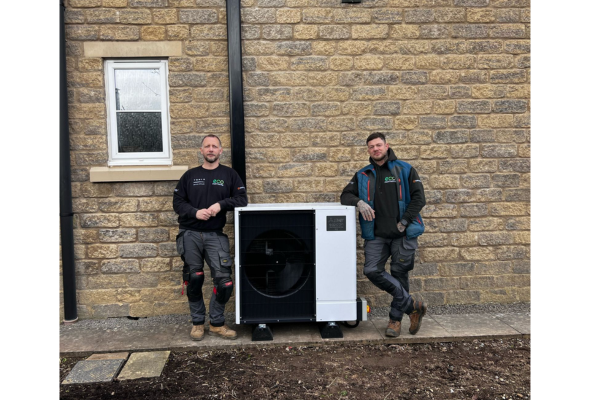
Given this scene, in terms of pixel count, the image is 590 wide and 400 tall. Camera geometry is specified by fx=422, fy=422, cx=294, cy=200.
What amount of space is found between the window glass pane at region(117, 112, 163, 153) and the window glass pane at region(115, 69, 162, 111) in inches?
3.7

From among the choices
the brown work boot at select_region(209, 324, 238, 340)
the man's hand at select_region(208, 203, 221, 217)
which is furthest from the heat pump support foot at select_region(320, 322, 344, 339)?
the man's hand at select_region(208, 203, 221, 217)

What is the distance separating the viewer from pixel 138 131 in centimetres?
510

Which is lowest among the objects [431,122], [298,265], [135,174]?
[298,265]

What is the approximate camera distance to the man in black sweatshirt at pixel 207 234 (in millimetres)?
4293

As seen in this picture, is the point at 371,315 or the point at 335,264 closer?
the point at 335,264

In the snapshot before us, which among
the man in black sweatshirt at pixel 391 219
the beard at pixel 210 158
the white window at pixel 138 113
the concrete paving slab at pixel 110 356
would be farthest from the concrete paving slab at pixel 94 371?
the man in black sweatshirt at pixel 391 219

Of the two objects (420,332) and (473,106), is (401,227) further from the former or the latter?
(473,106)

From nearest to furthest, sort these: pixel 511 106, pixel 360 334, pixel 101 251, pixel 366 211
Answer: pixel 366 211, pixel 360 334, pixel 101 251, pixel 511 106

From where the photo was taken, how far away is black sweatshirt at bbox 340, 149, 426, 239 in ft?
13.7

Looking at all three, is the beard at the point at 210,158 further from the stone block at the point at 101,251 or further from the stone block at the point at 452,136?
the stone block at the point at 452,136

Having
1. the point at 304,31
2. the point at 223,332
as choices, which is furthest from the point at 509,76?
the point at 223,332

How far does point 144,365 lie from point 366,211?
2540 millimetres

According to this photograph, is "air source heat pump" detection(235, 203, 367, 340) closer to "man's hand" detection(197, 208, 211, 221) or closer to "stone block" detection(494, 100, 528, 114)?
"man's hand" detection(197, 208, 211, 221)

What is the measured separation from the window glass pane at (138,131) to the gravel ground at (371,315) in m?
2.01
